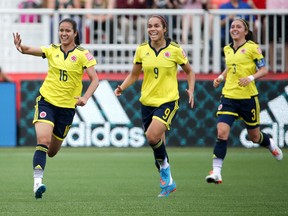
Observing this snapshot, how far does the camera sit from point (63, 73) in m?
13.2

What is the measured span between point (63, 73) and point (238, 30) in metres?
3.36

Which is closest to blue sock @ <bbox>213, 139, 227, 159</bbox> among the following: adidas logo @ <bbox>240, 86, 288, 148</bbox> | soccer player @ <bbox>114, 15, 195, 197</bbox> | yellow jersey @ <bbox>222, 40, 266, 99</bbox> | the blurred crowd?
yellow jersey @ <bbox>222, 40, 266, 99</bbox>

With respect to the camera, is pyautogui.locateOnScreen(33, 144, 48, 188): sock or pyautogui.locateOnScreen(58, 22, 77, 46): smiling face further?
pyautogui.locateOnScreen(58, 22, 77, 46): smiling face

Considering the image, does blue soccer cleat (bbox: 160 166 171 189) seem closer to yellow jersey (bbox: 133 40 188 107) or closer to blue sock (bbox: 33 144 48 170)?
yellow jersey (bbox: 133 40 188 107)

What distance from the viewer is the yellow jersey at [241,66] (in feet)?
51.0

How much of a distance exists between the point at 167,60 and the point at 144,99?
62cm

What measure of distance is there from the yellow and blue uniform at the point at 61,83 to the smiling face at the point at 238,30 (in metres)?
2.97

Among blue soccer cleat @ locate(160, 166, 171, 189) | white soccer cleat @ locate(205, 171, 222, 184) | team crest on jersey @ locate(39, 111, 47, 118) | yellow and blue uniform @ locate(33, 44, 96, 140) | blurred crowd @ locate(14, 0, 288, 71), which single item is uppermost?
blurred crowd @ locate(14, 0, 288, 71)

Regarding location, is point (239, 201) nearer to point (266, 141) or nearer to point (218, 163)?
point (218, 163)

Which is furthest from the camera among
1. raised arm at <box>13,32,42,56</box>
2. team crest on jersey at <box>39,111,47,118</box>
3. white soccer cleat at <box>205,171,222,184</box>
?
white soccer cleat at <box>205,171,222,184</box>

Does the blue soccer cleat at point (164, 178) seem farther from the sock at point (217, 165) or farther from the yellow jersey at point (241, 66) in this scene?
the yellow jersey at point (241, 66)

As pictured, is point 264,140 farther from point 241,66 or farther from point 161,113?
point 161,113

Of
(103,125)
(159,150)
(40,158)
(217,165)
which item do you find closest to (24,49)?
(40,158)

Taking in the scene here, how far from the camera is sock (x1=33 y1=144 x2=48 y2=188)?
12.4 metres
